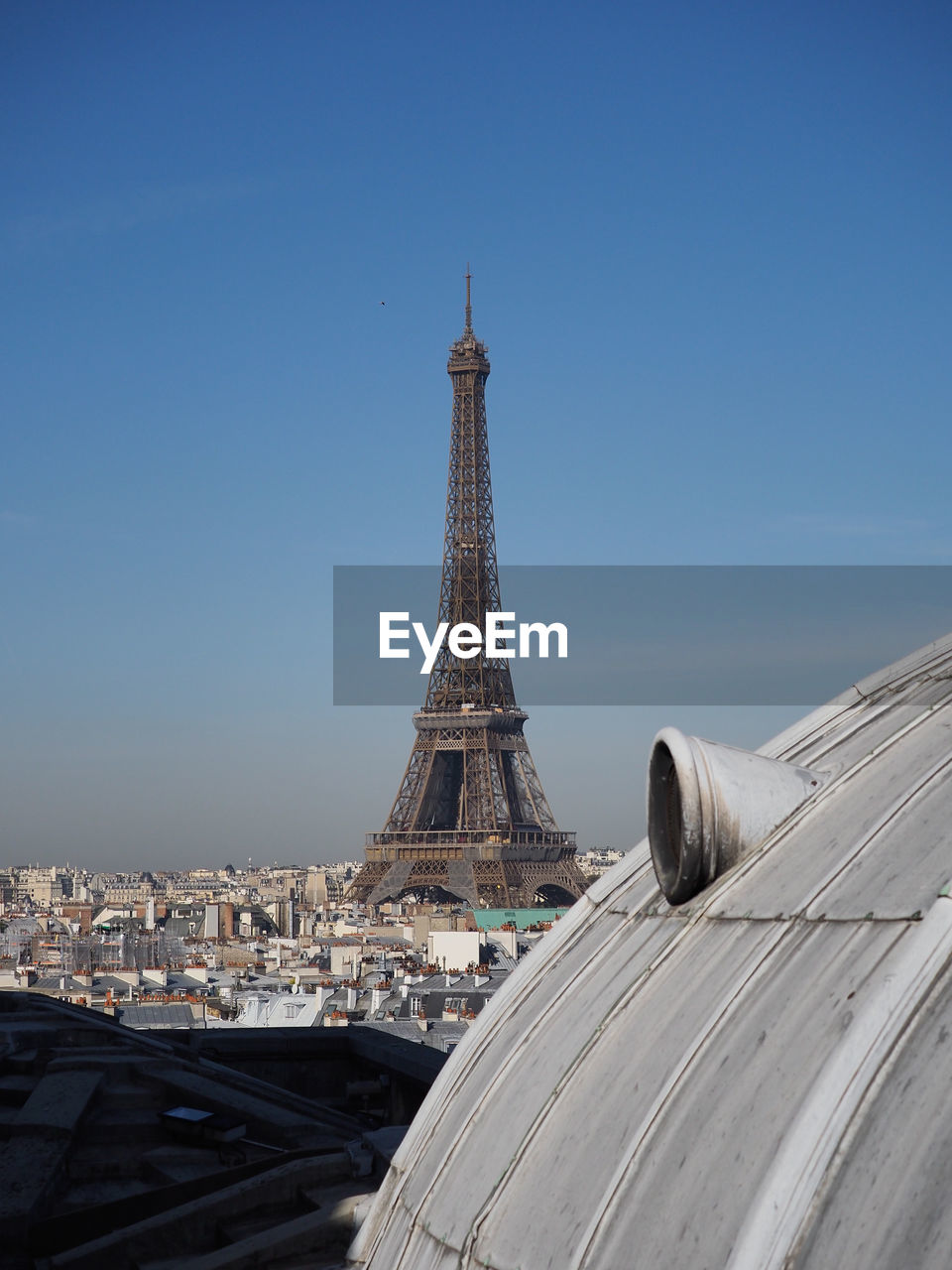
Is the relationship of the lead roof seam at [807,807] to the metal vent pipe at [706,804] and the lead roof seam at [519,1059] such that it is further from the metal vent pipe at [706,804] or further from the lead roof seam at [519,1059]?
the lead roof seam at [519,1059]

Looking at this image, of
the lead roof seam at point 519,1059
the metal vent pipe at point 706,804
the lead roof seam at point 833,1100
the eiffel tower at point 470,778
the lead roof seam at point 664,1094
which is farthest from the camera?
the eiffel tower at point 470,778

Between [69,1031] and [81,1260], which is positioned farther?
[69,1031]

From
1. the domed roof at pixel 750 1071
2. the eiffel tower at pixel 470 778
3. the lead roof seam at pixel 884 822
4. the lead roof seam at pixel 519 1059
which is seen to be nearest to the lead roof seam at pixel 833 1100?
the domed roof at pixel 750 1071

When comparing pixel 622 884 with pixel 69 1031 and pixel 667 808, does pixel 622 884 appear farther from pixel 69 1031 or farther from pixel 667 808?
pixel 69 1031

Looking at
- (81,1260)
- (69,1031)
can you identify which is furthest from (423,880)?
(81,1260)

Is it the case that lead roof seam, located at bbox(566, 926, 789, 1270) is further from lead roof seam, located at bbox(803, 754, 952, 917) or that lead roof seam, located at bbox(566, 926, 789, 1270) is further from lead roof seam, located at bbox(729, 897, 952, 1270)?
lead roof seam, located at bbox(729, 897, 952, 1270)

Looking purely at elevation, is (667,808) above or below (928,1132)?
above

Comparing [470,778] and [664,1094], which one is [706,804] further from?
[470,778]
